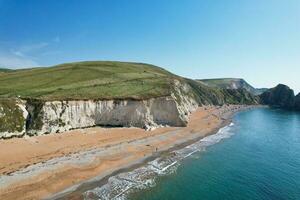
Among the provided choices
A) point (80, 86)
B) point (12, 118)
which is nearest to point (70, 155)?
point (12, 118)

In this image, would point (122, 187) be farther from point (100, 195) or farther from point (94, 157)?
point (94, 157)

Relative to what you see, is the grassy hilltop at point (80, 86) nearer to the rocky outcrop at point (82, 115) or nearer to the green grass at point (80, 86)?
the green grass at point (80, 86)

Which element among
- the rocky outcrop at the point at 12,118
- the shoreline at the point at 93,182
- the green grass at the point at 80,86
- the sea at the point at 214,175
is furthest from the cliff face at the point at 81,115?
the shoreline at the point at 93,182

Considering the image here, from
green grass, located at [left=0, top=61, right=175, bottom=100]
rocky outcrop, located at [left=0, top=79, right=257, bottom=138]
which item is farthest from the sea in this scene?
green grass, located at [left=0, top=61, right=175, bottom=100]

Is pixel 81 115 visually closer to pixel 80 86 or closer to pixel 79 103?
pixel 79 103

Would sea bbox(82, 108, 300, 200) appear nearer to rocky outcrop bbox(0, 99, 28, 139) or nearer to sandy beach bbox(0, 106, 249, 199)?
sandy beach bbox(0, 106, 249, 199)

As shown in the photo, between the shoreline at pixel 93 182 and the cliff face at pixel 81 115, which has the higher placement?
the cliff face at pixel 81 115
